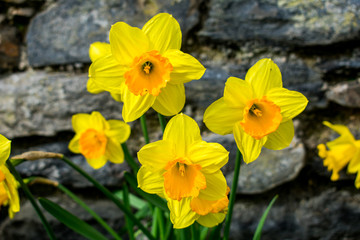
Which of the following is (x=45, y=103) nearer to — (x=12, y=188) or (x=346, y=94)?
(x=12, y=188)

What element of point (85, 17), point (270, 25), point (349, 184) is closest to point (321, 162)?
point (349, 184)

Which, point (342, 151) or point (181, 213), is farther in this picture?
point (342, 151)

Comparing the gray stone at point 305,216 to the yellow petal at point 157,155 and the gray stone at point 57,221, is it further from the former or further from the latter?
the yellow petal at point 157,155

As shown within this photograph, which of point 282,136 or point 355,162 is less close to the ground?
point 282,136

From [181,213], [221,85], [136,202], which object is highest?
[181,213]

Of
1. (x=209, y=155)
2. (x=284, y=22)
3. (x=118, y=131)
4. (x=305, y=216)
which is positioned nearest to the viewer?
(x=209, y=155)

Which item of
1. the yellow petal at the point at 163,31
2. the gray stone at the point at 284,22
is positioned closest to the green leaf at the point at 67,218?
the yellow petal at the point at 163,31

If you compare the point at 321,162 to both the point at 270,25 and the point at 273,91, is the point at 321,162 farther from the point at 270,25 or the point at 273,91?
the point at 273,91

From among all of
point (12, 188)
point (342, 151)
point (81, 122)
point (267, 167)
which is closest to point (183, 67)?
point (12, 188)
